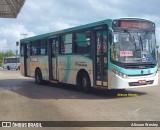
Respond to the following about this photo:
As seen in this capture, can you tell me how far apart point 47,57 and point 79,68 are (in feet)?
14.8

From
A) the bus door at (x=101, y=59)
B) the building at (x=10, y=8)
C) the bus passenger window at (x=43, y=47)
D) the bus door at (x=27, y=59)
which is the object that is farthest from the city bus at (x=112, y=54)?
the bus door at (x=27, y=59)

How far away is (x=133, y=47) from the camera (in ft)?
48.0

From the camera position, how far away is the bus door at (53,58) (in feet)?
65.3

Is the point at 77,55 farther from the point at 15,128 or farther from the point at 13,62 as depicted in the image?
the point at 13,62

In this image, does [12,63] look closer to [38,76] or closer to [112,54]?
[38,76]

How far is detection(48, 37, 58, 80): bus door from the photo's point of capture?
65.3 ft

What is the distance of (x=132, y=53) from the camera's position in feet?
47.8

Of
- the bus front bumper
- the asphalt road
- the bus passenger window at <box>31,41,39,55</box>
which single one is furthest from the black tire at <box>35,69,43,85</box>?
the bus front bumper

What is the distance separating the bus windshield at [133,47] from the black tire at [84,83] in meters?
2.38

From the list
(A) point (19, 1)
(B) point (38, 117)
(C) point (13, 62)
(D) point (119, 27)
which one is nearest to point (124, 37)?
(D) point (119, 27)

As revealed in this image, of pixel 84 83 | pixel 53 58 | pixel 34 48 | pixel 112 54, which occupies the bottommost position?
pixel 84 83

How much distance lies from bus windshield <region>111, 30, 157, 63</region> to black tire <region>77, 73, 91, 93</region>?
2376 mm

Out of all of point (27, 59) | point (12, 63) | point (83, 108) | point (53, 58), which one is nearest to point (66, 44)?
point (53, 58)

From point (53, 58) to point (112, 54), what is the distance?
6.51 m
